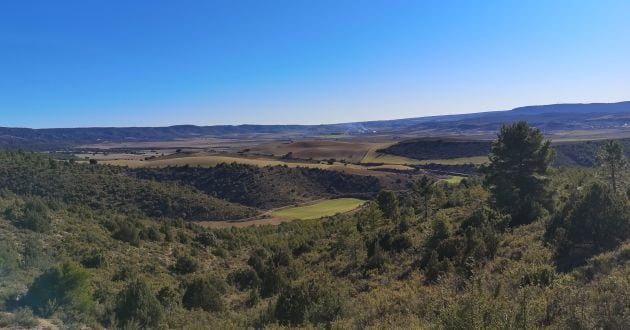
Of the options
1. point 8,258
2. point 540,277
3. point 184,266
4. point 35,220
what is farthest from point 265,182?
point 540,277

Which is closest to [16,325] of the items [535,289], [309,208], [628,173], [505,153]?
[535,289]

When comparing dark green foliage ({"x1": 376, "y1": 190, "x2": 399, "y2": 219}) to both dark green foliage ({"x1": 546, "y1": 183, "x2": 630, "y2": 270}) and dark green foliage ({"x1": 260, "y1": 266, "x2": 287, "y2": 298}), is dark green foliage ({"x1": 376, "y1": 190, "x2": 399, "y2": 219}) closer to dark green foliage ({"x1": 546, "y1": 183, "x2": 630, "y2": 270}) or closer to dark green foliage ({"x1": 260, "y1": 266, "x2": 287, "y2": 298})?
dark green foliage ({"x1": 260, "y1": 266, "x2": 287, "y2": 298})

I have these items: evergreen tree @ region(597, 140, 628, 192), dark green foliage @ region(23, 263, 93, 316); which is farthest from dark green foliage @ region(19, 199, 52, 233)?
evergreen tree @ region(597, 140, 628, 192)

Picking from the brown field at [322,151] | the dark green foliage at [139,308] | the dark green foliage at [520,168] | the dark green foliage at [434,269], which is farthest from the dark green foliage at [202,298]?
the brown field at [322,151]

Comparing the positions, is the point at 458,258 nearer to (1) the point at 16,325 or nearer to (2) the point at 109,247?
(1) the point at 16,325

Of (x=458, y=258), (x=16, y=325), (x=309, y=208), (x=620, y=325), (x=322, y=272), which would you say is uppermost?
(x=620, y=325)

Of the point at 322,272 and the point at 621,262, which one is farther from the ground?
the point at 621,262

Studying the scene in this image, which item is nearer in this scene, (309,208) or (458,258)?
(458,258)

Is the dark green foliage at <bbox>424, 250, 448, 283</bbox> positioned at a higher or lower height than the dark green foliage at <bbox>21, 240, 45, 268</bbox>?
lower
